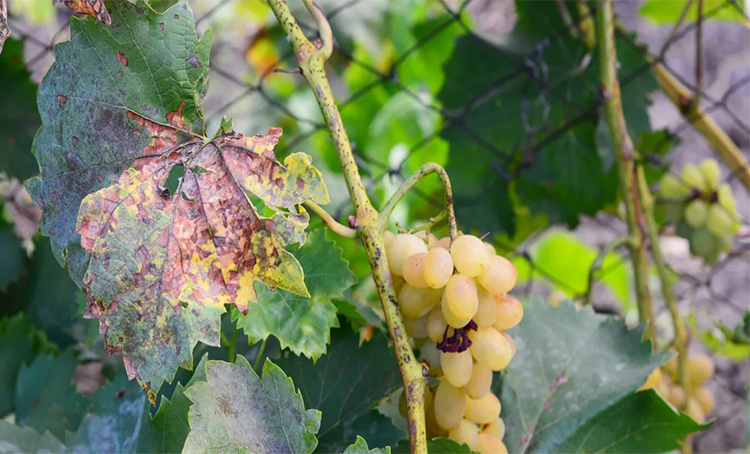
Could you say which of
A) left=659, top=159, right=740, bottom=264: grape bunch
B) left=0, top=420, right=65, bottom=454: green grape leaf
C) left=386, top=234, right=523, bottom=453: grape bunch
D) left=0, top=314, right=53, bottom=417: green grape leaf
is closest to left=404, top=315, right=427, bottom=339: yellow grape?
left=386, top=234, right=523, bottom=453: grape bunch

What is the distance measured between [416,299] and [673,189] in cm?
62

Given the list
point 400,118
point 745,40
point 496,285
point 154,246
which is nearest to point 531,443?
point 496,285

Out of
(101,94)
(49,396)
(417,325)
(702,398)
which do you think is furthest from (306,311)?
(702,398)

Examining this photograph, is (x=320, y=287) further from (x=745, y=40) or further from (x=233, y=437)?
(x=745, y=40)

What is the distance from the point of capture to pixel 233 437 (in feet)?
1.15

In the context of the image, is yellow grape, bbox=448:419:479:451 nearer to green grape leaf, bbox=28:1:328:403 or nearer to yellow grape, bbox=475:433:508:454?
yellow grape, bbox=475:433:508:454

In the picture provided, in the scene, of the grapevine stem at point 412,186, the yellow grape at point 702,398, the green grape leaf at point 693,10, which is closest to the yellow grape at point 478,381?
the grapevine stem at point 412,186

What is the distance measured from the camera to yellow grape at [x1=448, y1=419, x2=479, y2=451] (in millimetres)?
453

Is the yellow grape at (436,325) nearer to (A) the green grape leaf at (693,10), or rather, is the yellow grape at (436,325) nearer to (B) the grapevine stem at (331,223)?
(B) the grapevine stem at (331,223)

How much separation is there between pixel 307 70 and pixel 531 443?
1.07 ft

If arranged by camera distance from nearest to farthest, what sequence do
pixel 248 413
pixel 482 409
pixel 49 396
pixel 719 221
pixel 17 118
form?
pixel 248 413 < pixel 482 409 < pixel 49 396 < pixel 17 118 < pixel 719 221

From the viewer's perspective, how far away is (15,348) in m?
0.63

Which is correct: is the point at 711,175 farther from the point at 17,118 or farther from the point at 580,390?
the point at 17,118

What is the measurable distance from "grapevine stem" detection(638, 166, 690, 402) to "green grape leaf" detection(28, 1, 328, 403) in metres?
0.59
